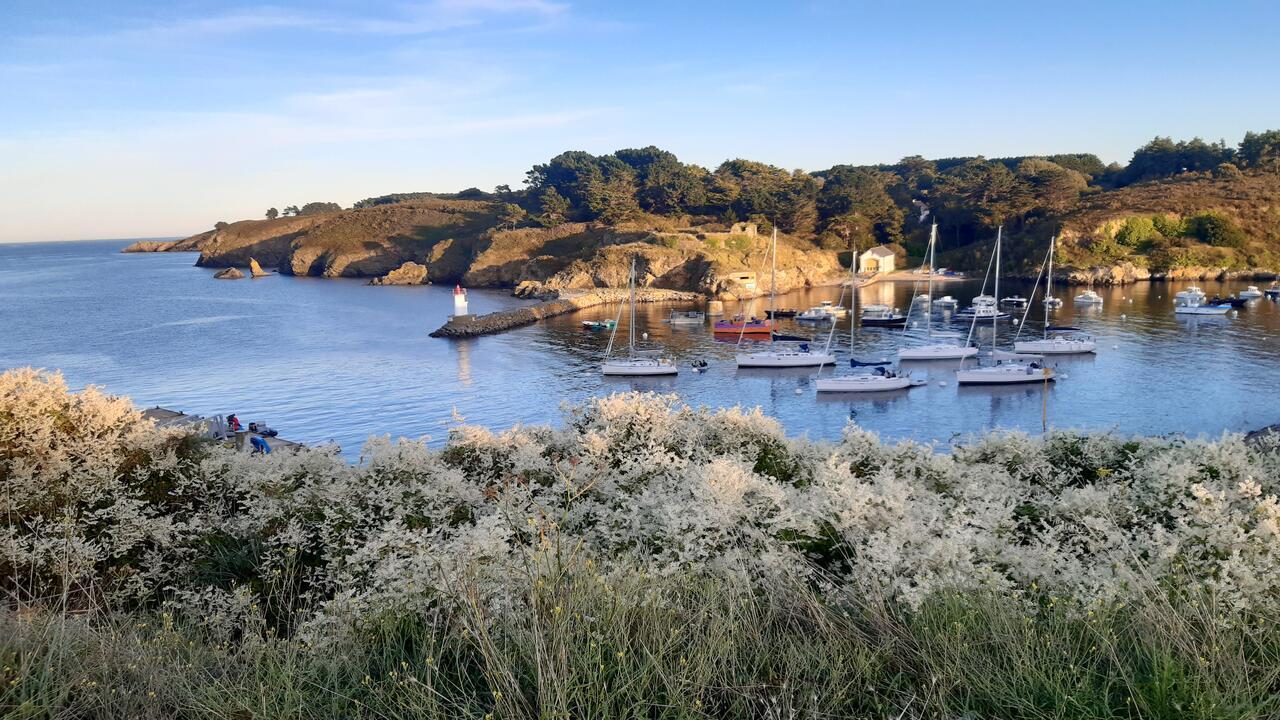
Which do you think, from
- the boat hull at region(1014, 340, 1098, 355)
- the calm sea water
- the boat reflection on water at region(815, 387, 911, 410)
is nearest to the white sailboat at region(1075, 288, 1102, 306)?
the calm sea water

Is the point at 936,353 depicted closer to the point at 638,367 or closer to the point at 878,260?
the point at 638,367

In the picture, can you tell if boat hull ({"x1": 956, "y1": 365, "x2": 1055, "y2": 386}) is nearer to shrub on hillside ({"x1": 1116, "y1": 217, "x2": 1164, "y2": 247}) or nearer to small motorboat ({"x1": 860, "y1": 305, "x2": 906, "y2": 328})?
small motorboat ({"x1": 860, "y1": 305, "x2": 906, "y2": 328})

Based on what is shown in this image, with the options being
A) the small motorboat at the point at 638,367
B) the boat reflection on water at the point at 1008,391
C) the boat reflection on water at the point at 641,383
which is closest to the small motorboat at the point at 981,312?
the boat reflection on water at the point at 1008,391

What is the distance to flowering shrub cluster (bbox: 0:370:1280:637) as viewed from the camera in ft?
20.2

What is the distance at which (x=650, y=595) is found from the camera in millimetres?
5449

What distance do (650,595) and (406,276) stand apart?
11556 cm

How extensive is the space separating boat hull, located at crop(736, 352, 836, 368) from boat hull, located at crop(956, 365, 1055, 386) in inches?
332

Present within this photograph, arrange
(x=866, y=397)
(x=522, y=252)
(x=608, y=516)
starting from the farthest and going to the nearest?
1. (x=522, y=252)
2. (x=866, y=397)
3. (x=608, y=516)

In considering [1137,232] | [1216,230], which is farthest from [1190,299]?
[1216,230]

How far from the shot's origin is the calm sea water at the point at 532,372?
35.7m

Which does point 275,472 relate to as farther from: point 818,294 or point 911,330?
point 818,294

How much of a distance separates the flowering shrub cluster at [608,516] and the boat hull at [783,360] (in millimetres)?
34074

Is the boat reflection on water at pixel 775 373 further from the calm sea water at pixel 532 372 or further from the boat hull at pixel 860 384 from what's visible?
the boat hull at pixel 860 384

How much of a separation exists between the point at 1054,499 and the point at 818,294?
83.5 m
